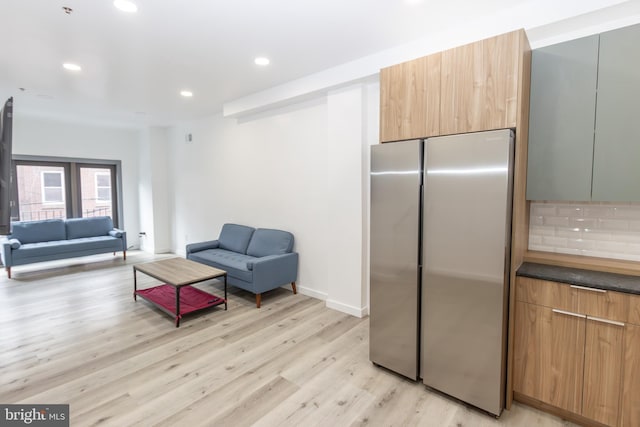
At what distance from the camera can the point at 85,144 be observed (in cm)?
653

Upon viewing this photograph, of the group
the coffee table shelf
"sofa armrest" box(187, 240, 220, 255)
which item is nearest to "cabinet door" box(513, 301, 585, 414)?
the coffee table shelf

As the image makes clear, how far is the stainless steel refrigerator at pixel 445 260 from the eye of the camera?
6.32 feet

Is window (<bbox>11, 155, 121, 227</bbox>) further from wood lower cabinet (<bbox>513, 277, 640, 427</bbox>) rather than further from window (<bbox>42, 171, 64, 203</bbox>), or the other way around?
wood lower cabinet (<bbox>513, 277, 640, 427</bbox>)

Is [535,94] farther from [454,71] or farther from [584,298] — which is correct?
[584,298]

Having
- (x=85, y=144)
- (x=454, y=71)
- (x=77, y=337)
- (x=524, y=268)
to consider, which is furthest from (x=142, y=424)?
(x=85, y=144)

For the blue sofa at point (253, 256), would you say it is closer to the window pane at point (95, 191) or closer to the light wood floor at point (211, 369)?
the light wood floor at point (211, 369)

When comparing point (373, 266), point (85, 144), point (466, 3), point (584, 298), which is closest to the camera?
point (584, 298)

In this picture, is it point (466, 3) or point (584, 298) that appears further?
point (466, 3)

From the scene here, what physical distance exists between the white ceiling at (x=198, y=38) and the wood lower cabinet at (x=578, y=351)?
7.02 ft

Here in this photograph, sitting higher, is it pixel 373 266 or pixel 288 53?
pixel 288 53

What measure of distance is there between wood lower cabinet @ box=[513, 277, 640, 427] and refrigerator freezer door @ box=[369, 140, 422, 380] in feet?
2.29

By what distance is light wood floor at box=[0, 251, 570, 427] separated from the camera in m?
2.04

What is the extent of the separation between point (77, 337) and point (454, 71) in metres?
4.14

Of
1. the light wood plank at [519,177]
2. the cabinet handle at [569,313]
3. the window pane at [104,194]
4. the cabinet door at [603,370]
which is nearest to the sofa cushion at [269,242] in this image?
the light wood plank at [519,177]
